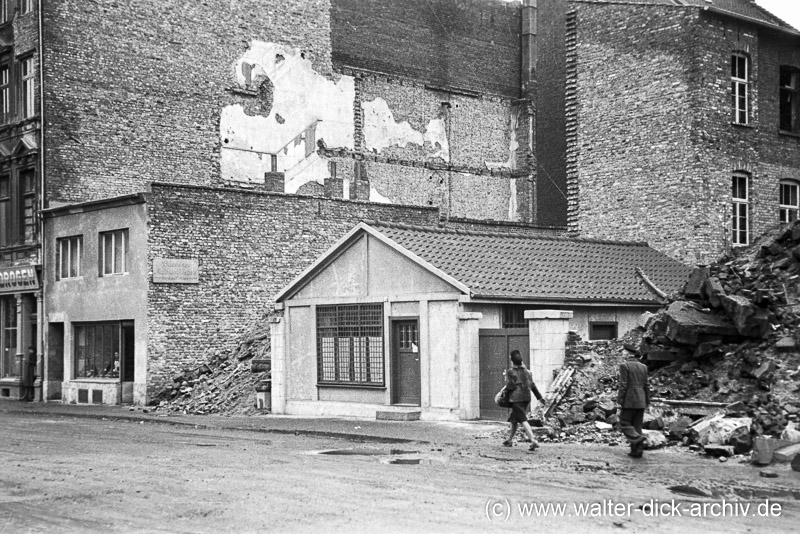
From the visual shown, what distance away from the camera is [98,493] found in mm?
13500

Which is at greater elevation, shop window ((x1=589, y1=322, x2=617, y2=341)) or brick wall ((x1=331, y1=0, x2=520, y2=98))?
brick wall ((x1=331, y1=0, x2=520, y2=98))

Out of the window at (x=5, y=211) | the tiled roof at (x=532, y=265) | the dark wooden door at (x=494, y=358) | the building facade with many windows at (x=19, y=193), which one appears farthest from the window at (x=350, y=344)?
the window at (x=5, y=211)

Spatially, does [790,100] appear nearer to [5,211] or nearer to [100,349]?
[100,349]

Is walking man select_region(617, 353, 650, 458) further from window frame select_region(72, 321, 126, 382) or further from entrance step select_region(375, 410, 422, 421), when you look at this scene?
window frame select_region(72, 321, 126, 382)

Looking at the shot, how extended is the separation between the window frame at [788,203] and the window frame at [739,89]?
2555mm

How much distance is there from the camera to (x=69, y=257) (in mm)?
34562

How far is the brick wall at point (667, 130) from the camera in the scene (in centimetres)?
3291

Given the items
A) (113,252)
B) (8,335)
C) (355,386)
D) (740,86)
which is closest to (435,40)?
(740,86)

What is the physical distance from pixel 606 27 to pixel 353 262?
530 inches

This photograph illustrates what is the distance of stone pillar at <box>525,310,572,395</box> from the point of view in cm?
2195

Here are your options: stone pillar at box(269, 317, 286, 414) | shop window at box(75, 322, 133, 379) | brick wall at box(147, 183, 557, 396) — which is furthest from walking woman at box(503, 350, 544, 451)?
shop window at box(75, 322, 133, 379)

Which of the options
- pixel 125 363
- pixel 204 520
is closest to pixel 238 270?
pixel 125 363

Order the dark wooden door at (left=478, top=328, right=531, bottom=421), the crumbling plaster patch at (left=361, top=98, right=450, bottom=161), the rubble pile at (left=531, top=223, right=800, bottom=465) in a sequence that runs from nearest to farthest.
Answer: the rubble pile at (left=531, top=223, right=800, bottom=465) → the dark wooden door at (left=478, top=328, right=531, bottom=421) → the crumbling plaster patch at (left=361, top=98, right=450, bottom=161)

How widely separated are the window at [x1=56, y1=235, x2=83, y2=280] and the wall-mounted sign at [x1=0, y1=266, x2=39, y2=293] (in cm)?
108
